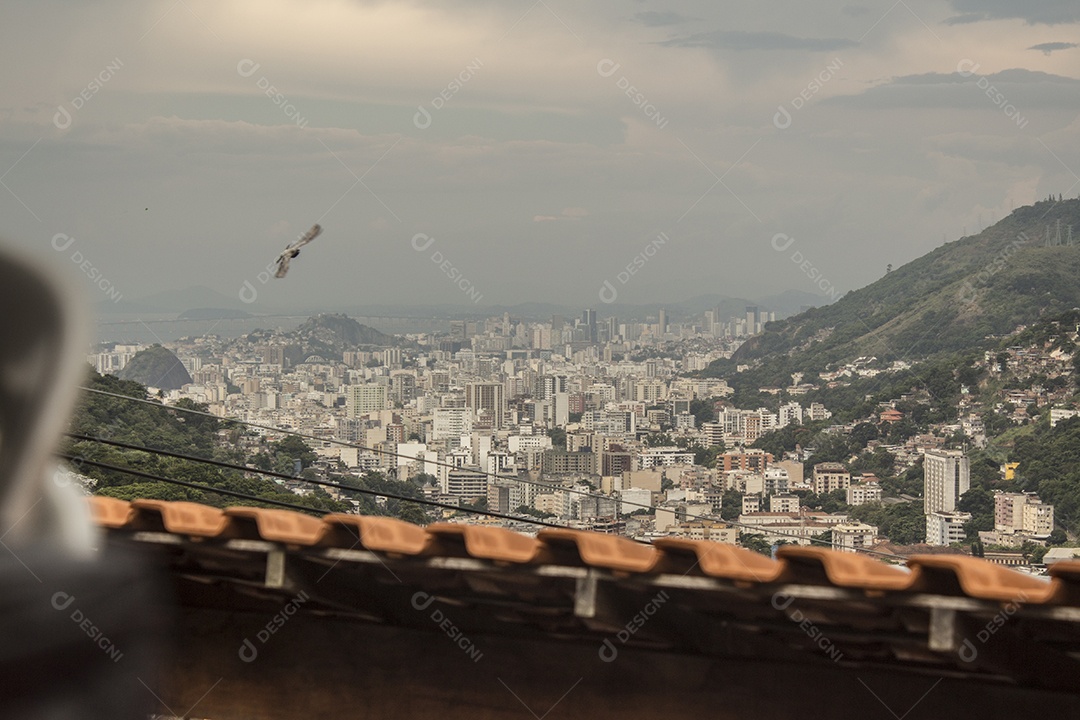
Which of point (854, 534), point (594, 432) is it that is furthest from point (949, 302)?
point (854, 534)

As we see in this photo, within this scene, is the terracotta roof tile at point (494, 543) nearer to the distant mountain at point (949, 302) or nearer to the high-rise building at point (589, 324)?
the distant mountain at point (949, 302)

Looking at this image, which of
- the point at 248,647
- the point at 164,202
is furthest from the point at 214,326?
the point at 248,647

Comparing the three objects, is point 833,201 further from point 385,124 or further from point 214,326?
point 214,326

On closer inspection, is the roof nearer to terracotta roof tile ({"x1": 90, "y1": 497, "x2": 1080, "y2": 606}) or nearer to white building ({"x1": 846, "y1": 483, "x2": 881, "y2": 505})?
terracotta roof tile ({"x1": 90, "y1": 497, "x2": 1080, "y2": 606})

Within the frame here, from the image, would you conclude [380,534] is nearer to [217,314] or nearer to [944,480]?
[944,480]
